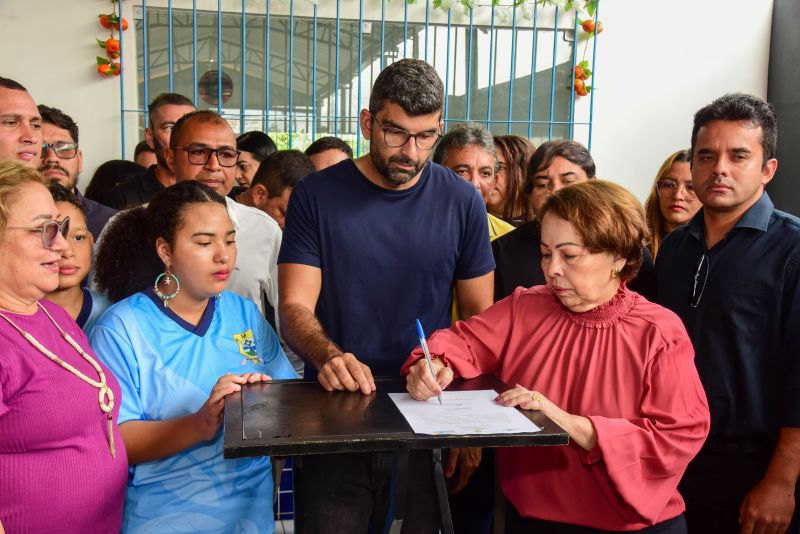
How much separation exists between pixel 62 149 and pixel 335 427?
2.55 m

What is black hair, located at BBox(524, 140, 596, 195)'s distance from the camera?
113 inches

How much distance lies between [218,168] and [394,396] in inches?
72.7

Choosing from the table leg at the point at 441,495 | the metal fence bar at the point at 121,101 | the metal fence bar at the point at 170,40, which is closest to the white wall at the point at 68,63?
the metal fence bar at the point at 121,101

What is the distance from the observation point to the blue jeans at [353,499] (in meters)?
2.03

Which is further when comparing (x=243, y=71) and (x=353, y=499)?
(x=243, y=71)

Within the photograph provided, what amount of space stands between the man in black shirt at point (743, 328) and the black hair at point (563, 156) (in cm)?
68

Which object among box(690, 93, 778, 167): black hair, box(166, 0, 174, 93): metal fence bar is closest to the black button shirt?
box(690, 93, 778, 167): black hair

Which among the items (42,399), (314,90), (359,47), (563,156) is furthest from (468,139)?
(359,47)

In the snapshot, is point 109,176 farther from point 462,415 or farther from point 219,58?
point 462,415

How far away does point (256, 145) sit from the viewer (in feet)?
15.1

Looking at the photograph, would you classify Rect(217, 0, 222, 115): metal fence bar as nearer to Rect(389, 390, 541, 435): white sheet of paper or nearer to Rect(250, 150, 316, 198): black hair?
Rect(250, 150, 316, 198): black hair

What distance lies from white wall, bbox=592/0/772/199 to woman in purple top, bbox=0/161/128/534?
22.1 feet

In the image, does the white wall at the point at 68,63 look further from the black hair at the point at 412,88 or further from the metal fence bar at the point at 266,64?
the black hair at the point at 412,88

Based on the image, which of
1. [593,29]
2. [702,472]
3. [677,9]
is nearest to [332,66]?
[593,29]
